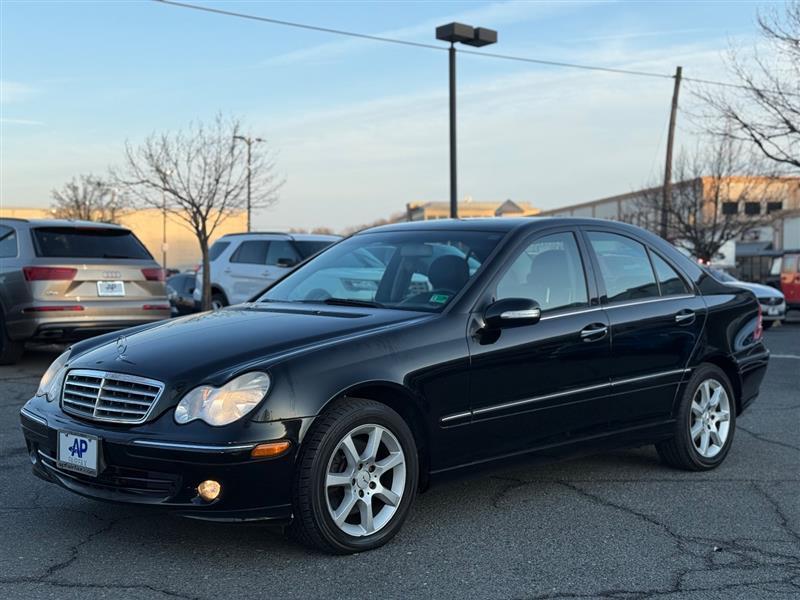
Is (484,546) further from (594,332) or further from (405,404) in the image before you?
(594,332)

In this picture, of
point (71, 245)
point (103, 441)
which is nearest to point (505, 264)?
point (103, 441)

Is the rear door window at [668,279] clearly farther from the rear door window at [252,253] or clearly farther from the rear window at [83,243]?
the rear door window at [252,253]

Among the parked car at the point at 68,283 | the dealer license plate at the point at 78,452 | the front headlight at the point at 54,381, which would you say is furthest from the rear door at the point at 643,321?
the parked car at the point at 68,283

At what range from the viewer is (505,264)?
486 cm

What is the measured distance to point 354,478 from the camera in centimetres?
406

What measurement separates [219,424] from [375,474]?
2.57 feet

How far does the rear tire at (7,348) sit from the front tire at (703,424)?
7.26m

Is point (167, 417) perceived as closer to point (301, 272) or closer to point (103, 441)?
point (103, 441)

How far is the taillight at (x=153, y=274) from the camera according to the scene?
10.4 m

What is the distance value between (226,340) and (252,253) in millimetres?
11213

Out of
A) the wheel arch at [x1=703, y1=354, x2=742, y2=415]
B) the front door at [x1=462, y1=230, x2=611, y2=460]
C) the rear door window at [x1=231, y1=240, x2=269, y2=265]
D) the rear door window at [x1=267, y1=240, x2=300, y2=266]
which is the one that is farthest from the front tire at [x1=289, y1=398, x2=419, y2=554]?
the rear door window at [x1=231, y1=240, x2=269, y2=265]

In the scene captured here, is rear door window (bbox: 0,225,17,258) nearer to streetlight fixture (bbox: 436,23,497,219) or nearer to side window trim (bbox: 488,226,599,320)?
side window trim (bbox: 488,226,599,320)

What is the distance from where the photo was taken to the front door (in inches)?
180

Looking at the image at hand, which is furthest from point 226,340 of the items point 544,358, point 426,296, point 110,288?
point 110,288
